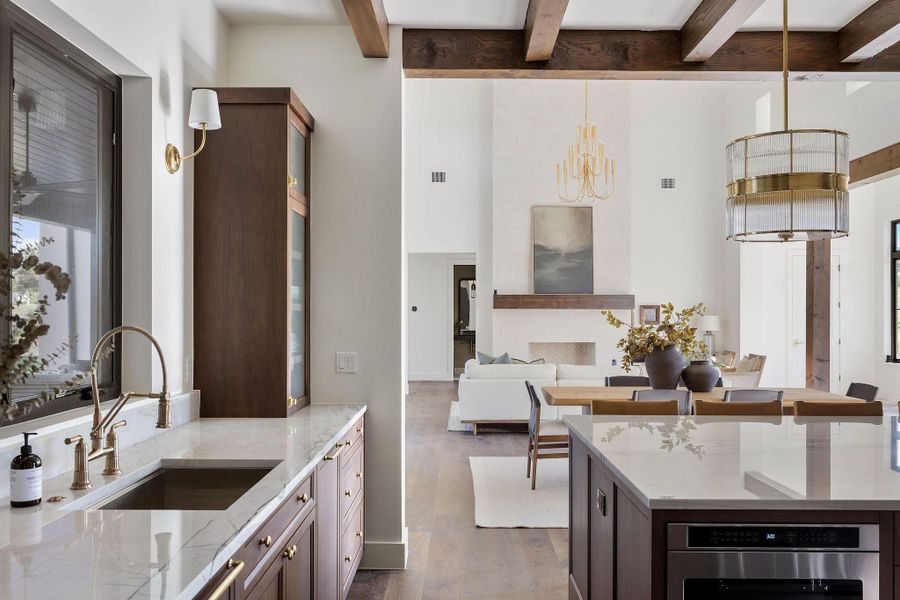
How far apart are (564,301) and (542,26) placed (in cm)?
677

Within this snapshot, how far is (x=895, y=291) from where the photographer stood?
9156 millimetres

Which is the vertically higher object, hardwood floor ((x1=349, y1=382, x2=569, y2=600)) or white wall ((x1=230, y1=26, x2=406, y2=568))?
white wall ((x1=230, y1=26, x2=406, y2=568))

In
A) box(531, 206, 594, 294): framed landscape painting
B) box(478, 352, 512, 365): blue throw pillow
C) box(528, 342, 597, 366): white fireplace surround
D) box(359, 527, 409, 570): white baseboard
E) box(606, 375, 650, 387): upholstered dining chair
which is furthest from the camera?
box(528, 342, 597, 366): white fireplace surround

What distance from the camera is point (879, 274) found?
9414 mm

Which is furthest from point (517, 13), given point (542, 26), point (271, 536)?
point (271, 536)

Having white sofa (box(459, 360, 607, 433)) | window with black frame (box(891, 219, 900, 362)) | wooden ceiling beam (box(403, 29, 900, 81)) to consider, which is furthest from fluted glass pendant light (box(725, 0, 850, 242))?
window with black frame (box(891, 219, 900, 362))

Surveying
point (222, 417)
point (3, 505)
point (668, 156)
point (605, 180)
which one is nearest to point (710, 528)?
point (3, 505)

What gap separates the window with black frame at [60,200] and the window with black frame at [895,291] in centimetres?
992

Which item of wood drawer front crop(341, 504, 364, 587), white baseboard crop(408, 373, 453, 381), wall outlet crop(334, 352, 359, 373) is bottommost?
white baseboard crop(408, 373, 453, 381)

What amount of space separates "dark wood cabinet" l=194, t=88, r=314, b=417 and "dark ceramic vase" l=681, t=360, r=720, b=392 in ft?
9.63

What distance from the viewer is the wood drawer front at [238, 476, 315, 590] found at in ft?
5.10

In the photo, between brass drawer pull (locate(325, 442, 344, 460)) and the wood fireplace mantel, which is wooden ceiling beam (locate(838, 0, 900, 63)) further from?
the wood fireplace mantel

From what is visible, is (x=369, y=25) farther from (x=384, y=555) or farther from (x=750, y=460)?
(x=384, y=555)

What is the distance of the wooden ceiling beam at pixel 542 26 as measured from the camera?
9.55 feet
